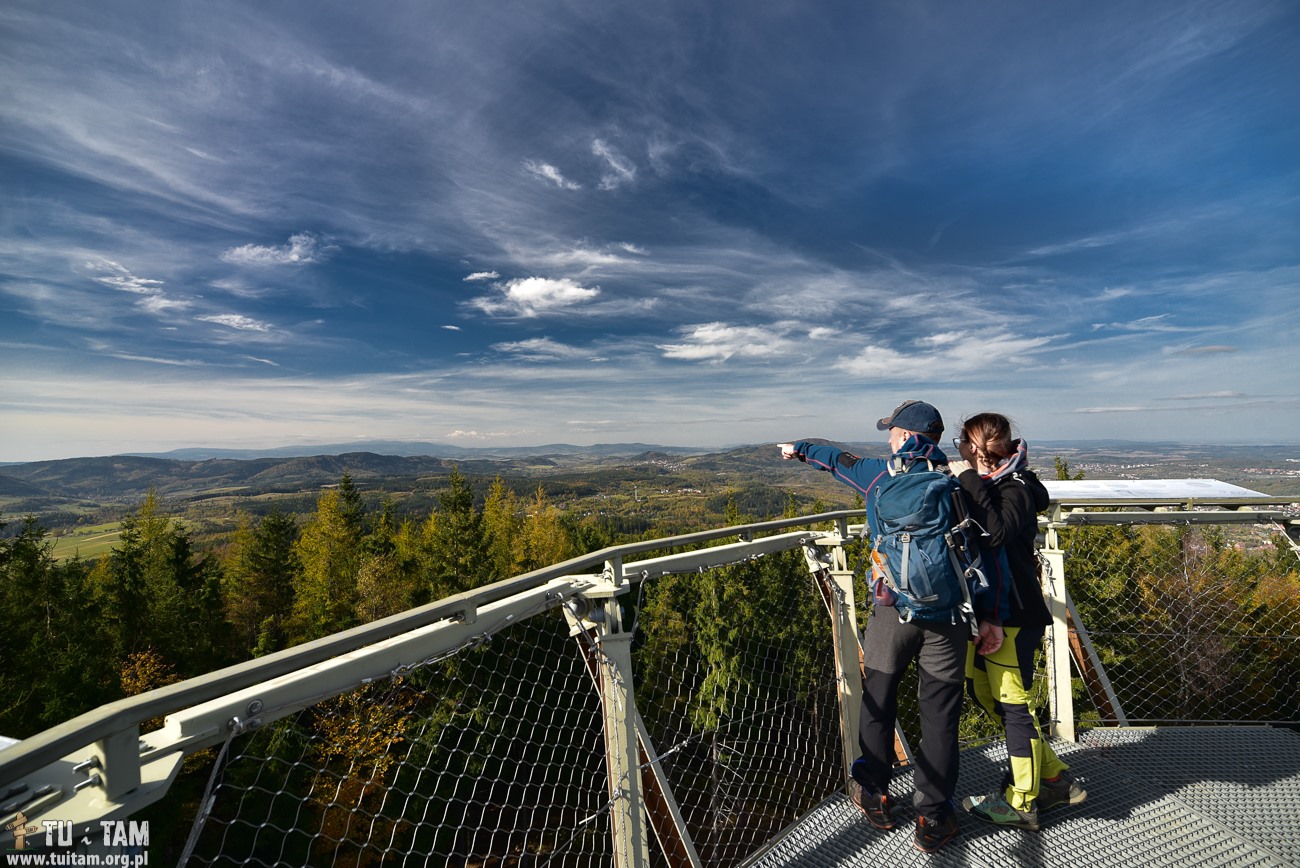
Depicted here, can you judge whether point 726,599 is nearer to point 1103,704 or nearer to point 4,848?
point 1103,704

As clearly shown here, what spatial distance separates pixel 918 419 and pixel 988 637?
1080mm

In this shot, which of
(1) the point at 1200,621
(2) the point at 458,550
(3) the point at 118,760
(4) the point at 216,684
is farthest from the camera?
(2) the point at 458,550

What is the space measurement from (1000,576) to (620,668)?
1803 mm

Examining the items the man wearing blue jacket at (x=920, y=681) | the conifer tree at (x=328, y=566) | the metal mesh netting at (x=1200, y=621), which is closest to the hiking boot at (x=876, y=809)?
the man wearing blue jacket at (x=920, y=681)

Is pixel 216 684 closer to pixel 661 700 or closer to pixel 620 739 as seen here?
pixel 620 739

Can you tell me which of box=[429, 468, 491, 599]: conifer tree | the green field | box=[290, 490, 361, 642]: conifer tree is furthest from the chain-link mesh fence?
the green field

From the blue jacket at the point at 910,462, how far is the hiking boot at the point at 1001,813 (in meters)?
0.81

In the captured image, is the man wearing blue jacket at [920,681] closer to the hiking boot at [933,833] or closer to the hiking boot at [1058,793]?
the hiking boot at [933,833]

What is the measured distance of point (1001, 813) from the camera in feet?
8.32

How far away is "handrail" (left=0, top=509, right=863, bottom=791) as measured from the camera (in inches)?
32.4

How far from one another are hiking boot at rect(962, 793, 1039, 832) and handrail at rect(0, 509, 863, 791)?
230cm

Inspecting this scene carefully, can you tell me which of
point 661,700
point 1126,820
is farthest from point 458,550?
point 1126,820

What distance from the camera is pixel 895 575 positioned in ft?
7.81

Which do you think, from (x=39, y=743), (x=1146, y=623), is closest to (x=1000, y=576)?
(x=39, y=743)
